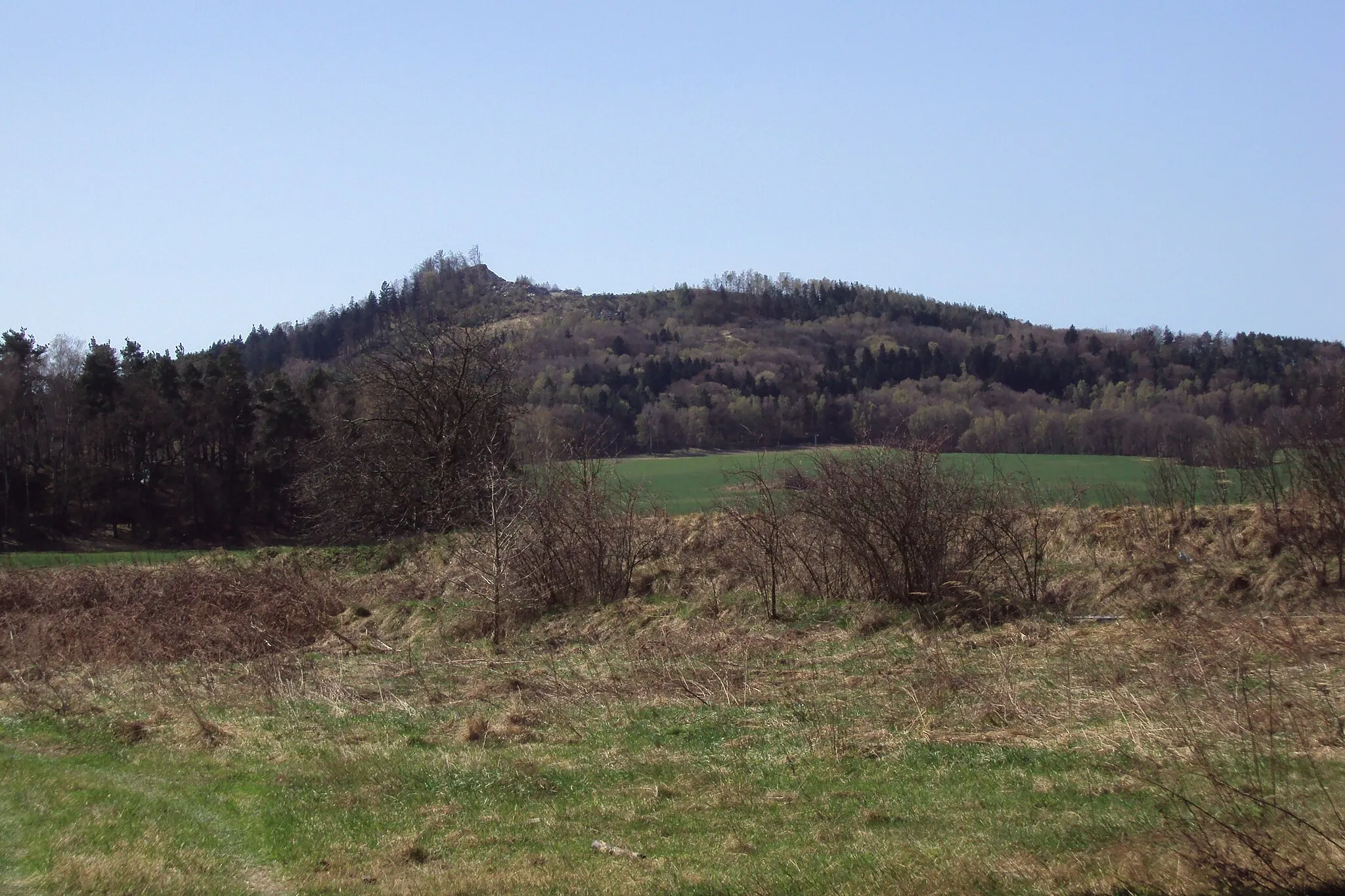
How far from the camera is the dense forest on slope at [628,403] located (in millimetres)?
50344

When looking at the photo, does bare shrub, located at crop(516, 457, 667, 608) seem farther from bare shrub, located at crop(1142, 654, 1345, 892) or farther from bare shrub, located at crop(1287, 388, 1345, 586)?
bare shrub, located at crop(1142, 654, 1345, 892)

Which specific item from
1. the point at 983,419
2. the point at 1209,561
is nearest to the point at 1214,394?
the point at 983,419

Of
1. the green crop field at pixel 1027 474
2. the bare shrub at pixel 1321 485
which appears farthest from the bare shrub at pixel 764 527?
the bare shrub at pixel 1321 485

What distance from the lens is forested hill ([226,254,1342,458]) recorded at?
168ft

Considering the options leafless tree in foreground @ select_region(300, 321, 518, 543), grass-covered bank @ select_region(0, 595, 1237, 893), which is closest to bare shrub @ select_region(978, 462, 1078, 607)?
grass-covered bank @ select_region(0, 595, 1237, 893)

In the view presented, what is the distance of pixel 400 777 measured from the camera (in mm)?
10531

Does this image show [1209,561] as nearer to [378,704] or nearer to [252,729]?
[378,704]

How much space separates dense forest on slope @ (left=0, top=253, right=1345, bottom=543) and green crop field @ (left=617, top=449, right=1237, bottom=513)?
95 centimetres

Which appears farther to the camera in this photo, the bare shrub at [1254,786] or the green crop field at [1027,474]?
the green crop field at [1027,474]

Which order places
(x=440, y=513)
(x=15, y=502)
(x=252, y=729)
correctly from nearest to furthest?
(x=252, y=729) → (x=440, y=513) → (x=15, y=502)

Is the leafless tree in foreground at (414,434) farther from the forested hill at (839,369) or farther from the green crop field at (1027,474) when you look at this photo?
the green crop field at (1027,474)

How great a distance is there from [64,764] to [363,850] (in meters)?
5.42

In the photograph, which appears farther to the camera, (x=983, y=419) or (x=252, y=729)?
(x=983, y=419)

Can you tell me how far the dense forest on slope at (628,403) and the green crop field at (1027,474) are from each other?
95 cm
